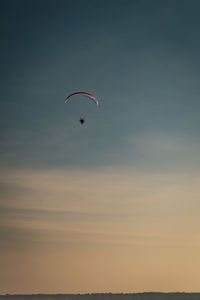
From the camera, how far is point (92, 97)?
86062 millimetres

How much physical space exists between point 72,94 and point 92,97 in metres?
3.69

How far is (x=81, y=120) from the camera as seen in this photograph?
276 feet

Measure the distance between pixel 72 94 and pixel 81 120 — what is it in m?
5.04

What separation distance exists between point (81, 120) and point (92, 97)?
5.02 meters

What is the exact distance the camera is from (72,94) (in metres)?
85.1
